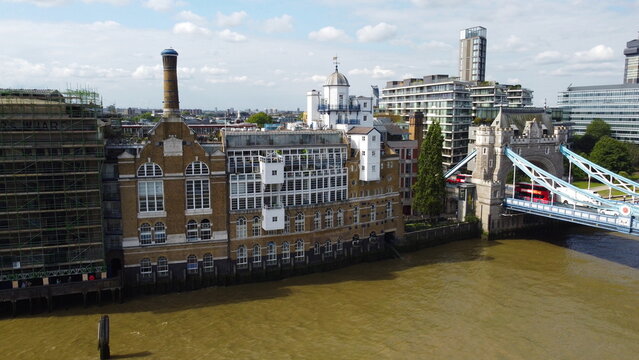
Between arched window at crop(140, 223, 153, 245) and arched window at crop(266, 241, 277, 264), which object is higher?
arched window at crop(140, 223, 153, 245)

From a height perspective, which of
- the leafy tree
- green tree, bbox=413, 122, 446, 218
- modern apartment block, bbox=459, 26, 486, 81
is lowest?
green tree, bbox=413, 122, 446, 218

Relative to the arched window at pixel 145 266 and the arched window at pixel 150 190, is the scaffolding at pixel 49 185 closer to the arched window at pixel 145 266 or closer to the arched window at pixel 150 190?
the arched window at pixel 145 266

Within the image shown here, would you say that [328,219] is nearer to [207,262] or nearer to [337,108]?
[207,262]

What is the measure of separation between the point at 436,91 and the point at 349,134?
2210 inches

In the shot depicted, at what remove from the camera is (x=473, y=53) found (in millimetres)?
141000

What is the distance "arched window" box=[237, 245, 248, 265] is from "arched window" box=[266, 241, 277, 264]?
2.11m

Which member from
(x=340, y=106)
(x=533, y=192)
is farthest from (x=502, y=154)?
(x=340, y=106)

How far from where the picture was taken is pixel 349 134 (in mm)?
53125

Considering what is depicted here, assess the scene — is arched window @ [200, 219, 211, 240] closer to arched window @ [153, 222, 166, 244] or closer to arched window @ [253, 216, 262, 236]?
arched window @ [153, 222, 166, 244]

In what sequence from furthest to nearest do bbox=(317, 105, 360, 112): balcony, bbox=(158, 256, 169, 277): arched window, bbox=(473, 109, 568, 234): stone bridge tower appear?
bbox=(317, 105, 360, 112): balcony
bbox=(473, 109, 568, 234): stone bridge tower
bbox=(158, 256, 169, 277): arched window

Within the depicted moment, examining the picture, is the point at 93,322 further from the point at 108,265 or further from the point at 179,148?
the point at 179,148

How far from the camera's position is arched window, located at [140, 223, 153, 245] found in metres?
42.0

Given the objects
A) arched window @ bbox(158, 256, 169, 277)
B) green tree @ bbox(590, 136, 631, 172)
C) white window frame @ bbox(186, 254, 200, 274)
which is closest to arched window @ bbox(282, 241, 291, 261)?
white window frame @ bbox(186, 254, 200, 274)

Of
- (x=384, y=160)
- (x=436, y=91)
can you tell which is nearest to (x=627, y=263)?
(x=384, y=160)
